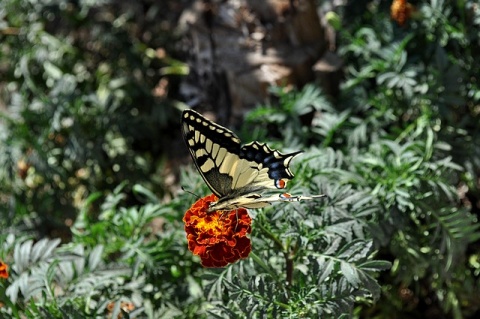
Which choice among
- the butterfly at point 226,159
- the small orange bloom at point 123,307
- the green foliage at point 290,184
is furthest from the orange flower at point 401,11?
the small orange bloom at point 123,307

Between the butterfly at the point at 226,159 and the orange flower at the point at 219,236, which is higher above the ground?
the butterfly at the point at 226,159

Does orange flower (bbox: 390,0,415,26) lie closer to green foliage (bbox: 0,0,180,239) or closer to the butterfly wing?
the butterfly wing

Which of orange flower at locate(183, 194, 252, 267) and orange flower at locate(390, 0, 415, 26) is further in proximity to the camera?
orange flower at locate(390, 0, 415, 26)

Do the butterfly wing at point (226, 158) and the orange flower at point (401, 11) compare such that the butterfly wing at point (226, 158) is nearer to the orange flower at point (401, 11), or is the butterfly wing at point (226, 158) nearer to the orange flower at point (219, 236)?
the orange flower at point (219, 236)

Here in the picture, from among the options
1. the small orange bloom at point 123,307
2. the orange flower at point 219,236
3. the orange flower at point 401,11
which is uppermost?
the orange flower at point 401,11

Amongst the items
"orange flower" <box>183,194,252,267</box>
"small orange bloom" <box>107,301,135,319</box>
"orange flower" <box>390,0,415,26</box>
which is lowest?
"small orange bloom" <box>107,301,135,319</box>

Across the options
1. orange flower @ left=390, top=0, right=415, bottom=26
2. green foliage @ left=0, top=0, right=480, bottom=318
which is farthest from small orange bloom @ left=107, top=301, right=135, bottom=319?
orange flower @ left=390, top=0, right=415, bottom=26

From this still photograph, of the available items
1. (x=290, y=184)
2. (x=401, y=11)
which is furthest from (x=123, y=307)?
(x=401, y=11)
